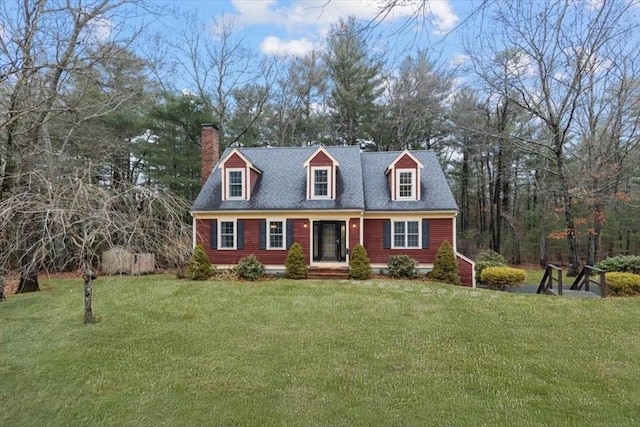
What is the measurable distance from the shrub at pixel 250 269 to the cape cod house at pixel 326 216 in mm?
1166

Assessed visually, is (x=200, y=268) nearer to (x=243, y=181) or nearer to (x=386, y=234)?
(x=243, y=181)

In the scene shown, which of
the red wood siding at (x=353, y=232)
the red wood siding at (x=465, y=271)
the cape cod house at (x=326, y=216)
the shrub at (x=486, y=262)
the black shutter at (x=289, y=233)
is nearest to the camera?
the red wood siding at (x=465, y=271)

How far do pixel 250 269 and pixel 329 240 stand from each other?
146 inches

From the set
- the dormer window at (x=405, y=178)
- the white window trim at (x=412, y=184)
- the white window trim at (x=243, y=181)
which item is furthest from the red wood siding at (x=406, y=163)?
the white window trim at (x=243, y=181)

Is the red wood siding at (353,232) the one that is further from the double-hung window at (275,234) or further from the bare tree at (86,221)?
the bare tree at (86,221)

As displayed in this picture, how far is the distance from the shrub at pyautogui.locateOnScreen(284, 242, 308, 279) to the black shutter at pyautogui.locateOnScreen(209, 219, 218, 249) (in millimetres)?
3498

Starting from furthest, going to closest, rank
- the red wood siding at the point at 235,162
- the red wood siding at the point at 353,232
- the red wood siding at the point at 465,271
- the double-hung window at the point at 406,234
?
the red wood siding at the point at 235,162
the double-hung window at the point at 406,234
the red wood siding at the point at 353,232
the red wood siding at the point at 465,271

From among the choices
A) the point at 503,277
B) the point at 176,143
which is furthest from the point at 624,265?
the point at 176,143

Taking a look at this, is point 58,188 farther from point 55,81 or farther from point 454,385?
point 55,81

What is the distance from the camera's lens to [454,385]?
5262mm

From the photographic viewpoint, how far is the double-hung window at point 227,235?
16312 mm

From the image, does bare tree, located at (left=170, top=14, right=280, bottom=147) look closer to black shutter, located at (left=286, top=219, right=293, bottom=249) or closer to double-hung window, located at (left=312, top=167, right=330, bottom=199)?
double-hung window, located at (left=312, top=167, right=330, bottom=199)

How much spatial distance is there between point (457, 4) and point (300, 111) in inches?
995

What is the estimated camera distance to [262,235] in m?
16.1
